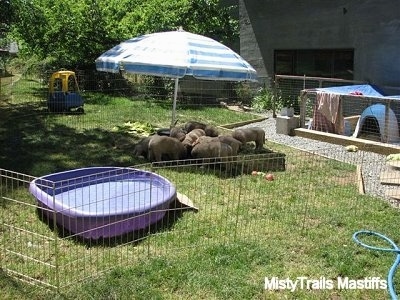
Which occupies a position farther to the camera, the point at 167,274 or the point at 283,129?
the point at 283,129

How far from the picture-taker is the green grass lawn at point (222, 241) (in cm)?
424

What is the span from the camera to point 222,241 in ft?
17.1

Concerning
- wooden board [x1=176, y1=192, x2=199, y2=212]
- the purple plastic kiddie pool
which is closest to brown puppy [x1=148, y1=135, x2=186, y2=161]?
the purple plastic kiddie pool

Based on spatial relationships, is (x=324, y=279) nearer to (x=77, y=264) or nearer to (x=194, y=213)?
(x=194, y=213)

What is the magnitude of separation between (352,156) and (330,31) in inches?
248

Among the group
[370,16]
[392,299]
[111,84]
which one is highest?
[370,16]

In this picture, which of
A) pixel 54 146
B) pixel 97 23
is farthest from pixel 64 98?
pixel 97 23

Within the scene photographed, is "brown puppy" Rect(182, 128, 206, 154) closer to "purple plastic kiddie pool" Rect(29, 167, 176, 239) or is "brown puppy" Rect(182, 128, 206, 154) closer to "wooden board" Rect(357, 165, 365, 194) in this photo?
"purple plastic kiddie pool" Rect(29, 167, 176, 239)

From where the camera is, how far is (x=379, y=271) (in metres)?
4.67

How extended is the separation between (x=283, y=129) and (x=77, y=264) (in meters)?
8.48

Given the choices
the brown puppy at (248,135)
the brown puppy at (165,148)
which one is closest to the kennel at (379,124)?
the brown puppy at (248,135)

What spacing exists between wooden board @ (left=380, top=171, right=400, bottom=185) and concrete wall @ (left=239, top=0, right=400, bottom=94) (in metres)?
5.00

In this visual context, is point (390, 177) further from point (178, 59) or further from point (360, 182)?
point (178, 59)

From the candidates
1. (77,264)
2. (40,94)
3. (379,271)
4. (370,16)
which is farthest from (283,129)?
(40,94)
